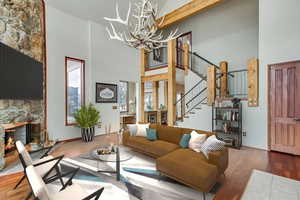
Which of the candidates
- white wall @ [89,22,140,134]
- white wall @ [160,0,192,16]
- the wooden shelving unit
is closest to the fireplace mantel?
white wall @ [89,22,140,134]

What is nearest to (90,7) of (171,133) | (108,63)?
(108,63)

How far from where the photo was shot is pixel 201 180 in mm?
1989

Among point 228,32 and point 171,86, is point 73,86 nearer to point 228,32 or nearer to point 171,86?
point 171,86

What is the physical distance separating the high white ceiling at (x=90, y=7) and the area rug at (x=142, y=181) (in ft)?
15.6

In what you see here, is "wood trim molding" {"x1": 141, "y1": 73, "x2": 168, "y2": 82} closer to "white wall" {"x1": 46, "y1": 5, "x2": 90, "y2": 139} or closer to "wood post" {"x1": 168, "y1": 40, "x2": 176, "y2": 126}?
"wood post" {"x1": 168, "y1": 40, "x2": 176, "y2": 126}

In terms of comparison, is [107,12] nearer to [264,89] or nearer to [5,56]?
[5,56]

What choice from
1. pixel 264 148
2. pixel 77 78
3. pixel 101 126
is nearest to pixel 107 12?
pixel 77 78

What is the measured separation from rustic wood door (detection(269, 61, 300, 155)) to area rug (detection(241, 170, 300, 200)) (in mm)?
1719

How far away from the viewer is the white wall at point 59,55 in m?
4.66

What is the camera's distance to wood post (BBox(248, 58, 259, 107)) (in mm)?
4293

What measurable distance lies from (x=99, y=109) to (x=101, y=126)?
27.3 inches

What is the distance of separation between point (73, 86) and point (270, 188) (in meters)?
5.88

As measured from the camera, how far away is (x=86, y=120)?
4.90m

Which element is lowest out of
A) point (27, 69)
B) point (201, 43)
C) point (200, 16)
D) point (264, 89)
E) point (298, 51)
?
point (264, 89)
